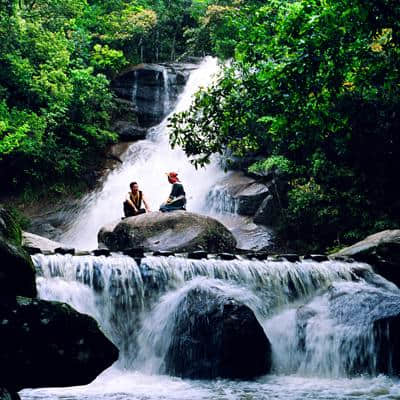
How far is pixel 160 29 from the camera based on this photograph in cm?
3219

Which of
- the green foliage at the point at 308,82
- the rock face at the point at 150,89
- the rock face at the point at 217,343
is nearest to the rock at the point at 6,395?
the rock face at the point at 217,343

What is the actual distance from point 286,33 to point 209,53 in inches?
1038

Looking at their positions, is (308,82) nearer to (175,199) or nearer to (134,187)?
(175,199)

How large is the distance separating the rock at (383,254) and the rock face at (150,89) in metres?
17.4

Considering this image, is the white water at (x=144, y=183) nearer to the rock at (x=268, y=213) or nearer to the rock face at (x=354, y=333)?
the rock at (x=268, y=213)

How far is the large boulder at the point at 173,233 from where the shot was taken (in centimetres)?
1294

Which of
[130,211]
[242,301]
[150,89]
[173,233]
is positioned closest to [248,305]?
[242,301]

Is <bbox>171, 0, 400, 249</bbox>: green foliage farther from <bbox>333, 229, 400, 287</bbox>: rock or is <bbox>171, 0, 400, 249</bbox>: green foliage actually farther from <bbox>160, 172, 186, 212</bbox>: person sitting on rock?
<bbox>160, 172, 186, 212</bbox>: person sitting on rock

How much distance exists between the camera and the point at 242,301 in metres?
8.37

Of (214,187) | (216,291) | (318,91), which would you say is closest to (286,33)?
(318,91)

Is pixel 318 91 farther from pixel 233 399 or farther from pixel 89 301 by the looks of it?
pixel 89 301

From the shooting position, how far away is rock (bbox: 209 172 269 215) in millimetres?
18953

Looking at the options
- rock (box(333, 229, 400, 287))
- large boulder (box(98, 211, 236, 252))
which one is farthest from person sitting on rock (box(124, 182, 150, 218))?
rock (box(333, 229, 400, 287))

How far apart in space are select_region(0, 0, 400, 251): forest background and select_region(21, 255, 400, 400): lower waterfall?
2.23 metres
